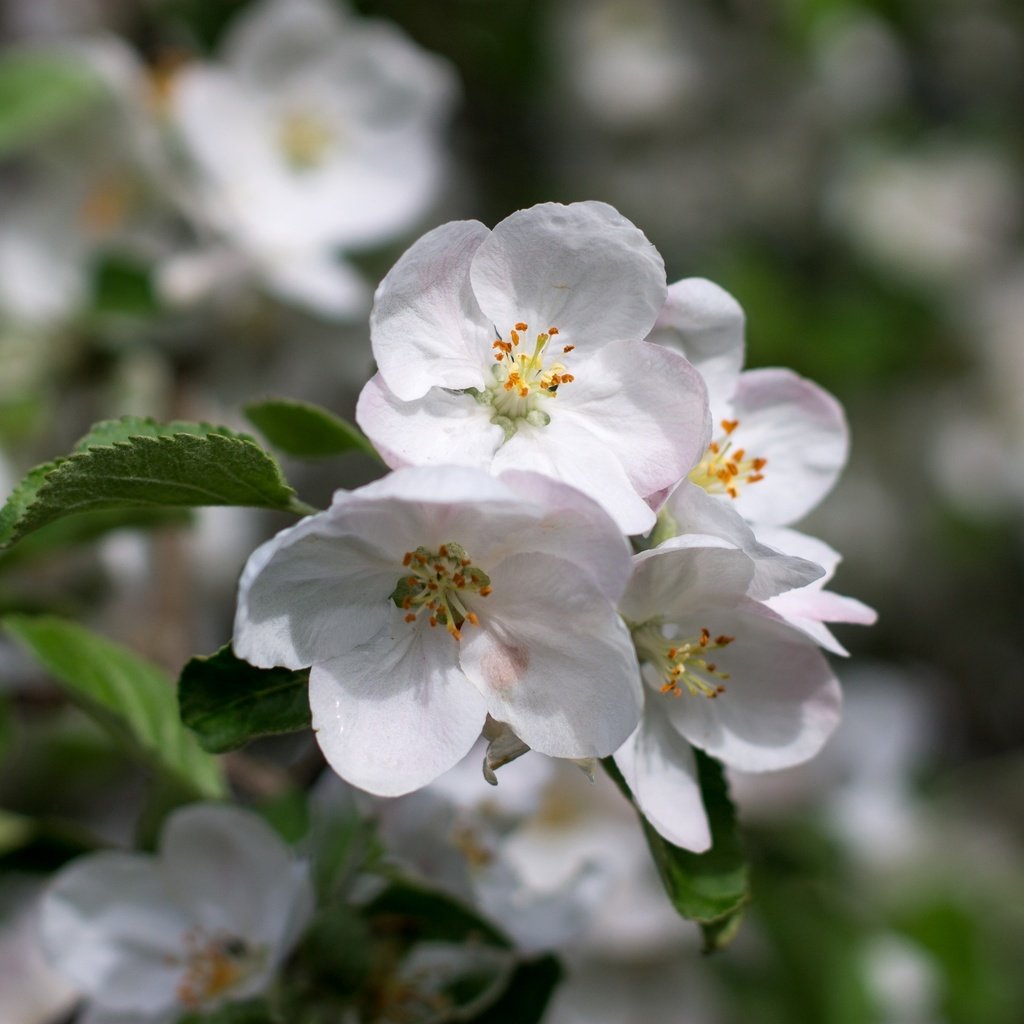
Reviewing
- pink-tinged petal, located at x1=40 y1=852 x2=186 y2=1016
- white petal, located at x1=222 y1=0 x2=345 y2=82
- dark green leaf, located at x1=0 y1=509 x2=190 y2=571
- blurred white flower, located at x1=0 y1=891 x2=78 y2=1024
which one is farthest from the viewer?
white petal, located at x1=222 y1=0 x2=345 y2=82

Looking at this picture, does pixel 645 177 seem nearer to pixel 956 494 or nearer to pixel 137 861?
pixel 956 494

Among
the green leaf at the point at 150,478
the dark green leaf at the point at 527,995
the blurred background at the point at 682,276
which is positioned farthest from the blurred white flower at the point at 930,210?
the green leaf at the point at 150,478

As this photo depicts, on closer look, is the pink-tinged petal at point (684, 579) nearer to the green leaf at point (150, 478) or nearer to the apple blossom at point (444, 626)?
the apple blossom at point (444, 626)

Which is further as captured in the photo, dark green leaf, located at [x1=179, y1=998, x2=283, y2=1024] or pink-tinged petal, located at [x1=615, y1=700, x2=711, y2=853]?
dark green leaf, located at [x1=179, y1=998, x2=283, y2=1024]

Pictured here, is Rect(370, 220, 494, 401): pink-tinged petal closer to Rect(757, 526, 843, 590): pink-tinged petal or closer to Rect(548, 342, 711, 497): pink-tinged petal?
Rect(548, 342, 711, 497): pink-tinged petal

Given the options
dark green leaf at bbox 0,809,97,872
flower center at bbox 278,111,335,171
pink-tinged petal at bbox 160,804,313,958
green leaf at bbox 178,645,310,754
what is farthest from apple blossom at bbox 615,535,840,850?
flower center at bbox 278,111,335,171

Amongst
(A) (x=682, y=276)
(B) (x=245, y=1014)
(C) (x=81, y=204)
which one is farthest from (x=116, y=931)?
(A) (x=682, y=276)

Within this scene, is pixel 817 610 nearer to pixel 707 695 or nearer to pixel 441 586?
pixel 707 695
